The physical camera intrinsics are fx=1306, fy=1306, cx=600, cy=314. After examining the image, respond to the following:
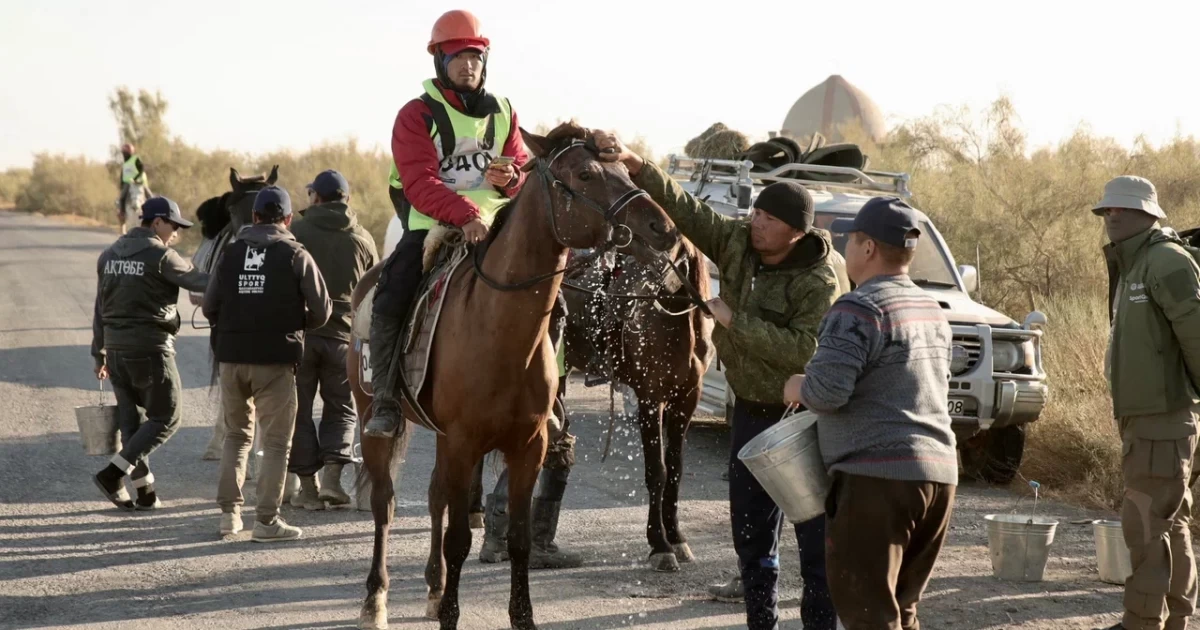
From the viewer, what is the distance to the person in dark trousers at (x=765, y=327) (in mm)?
5629

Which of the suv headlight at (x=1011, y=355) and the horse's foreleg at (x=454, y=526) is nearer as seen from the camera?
the horse's foreleg at (x=454, y=526)

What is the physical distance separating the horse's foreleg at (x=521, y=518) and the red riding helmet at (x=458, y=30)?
81.0 inches

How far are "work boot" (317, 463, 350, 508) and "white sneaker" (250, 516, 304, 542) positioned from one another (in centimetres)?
95

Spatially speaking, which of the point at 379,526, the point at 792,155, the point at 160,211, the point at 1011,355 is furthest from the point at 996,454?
the point at 160,211

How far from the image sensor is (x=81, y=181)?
54.5 metres

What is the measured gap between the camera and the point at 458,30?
6789mm

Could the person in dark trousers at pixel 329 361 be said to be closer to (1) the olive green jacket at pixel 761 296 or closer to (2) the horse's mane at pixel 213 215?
(2) the horse's mane at pixel 213 215

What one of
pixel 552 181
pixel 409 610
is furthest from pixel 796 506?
pixel 409 610

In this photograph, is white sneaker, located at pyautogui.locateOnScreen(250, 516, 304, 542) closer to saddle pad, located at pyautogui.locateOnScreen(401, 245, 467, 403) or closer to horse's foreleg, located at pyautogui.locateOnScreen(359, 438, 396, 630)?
horse's foreleg, located at pyautogui.locateOnScreen(359, 438, 396, 630)

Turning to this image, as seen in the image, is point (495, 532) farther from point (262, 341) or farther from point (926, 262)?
point (926, 262)

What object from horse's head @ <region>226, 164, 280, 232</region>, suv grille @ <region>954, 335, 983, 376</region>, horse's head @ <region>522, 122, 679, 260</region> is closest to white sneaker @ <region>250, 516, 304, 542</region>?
horse's head @ <region>226, 164, 280, 232</region>

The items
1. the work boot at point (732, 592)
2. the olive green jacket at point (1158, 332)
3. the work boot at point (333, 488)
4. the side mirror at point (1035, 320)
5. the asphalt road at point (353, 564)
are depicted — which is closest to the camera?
the olive green jacket at point (1158, 332)

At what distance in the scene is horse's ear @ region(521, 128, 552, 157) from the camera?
20.0ft

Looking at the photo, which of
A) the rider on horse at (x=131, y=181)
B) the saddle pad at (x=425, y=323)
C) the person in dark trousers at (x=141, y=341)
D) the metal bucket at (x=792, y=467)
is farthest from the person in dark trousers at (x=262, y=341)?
the rider on horse at (x=131, y=181)
